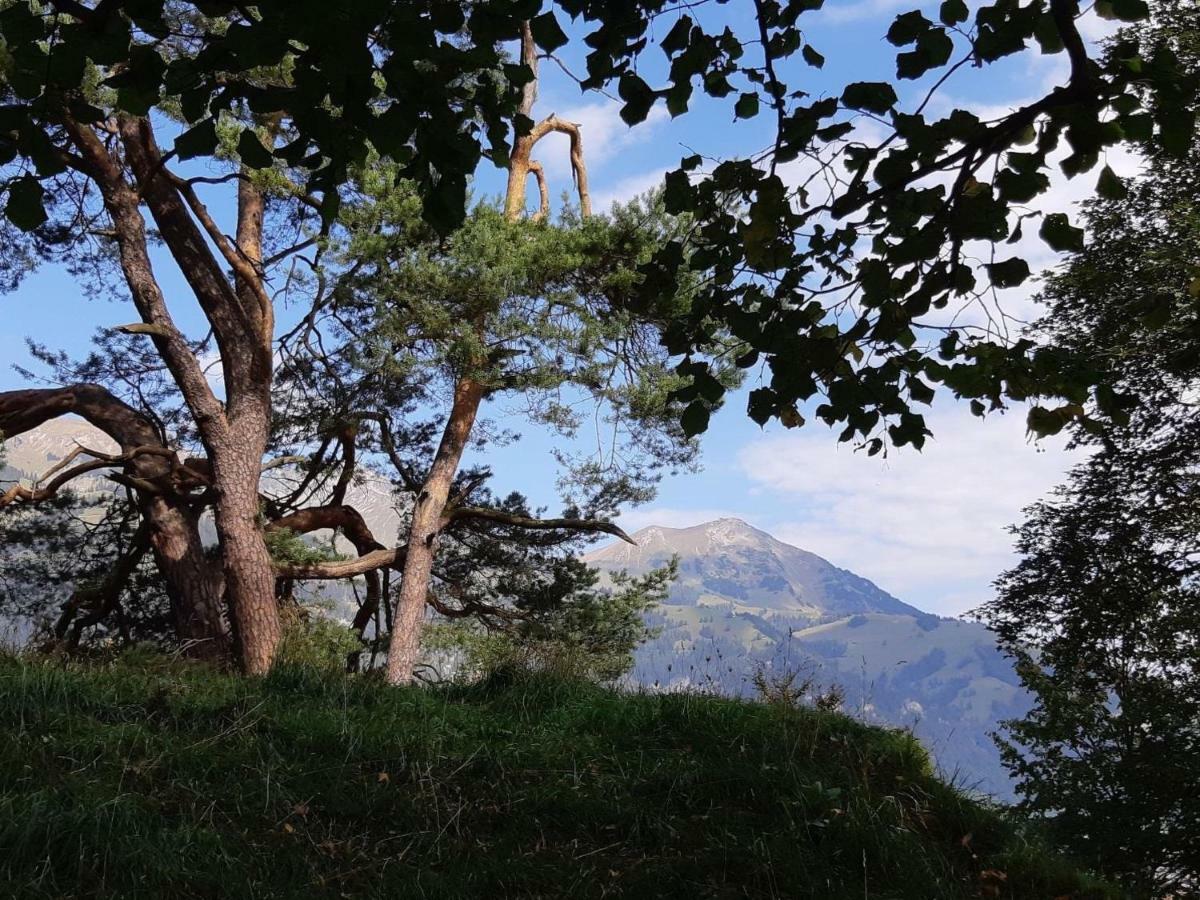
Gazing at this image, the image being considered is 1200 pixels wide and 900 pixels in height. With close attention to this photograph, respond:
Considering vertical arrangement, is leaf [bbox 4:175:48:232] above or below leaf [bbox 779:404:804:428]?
above

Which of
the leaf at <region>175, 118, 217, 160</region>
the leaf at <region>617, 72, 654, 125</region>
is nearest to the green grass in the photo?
the leaf at <region>175, 118, 217, 160</region>

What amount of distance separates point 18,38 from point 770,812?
186 inches

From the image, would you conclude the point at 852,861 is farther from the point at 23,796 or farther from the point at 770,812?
the point at 23,796

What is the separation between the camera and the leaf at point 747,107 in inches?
154

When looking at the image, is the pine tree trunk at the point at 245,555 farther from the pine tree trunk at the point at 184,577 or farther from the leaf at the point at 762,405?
the leaf at the point at 762,405

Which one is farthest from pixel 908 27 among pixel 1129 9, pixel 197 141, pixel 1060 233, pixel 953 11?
pixel 197 141

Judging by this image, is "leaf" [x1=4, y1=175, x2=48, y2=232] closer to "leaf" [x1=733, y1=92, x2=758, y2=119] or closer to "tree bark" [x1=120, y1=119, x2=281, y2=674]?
"leaf" [x1=733, y1=92, x2=758, y2=119]

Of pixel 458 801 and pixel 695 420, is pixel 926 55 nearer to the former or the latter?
pixel 695 420

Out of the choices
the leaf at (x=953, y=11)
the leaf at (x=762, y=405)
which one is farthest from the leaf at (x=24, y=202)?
the leaf at (x=953, y=11)

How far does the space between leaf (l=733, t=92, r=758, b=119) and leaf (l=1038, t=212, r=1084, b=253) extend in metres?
1.25

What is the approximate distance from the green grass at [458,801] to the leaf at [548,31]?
358 centimetres

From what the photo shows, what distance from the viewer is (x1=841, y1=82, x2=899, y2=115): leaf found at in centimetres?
352

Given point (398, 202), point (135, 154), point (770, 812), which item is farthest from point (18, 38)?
point (135, 154)

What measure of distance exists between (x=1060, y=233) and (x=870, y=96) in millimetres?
866
